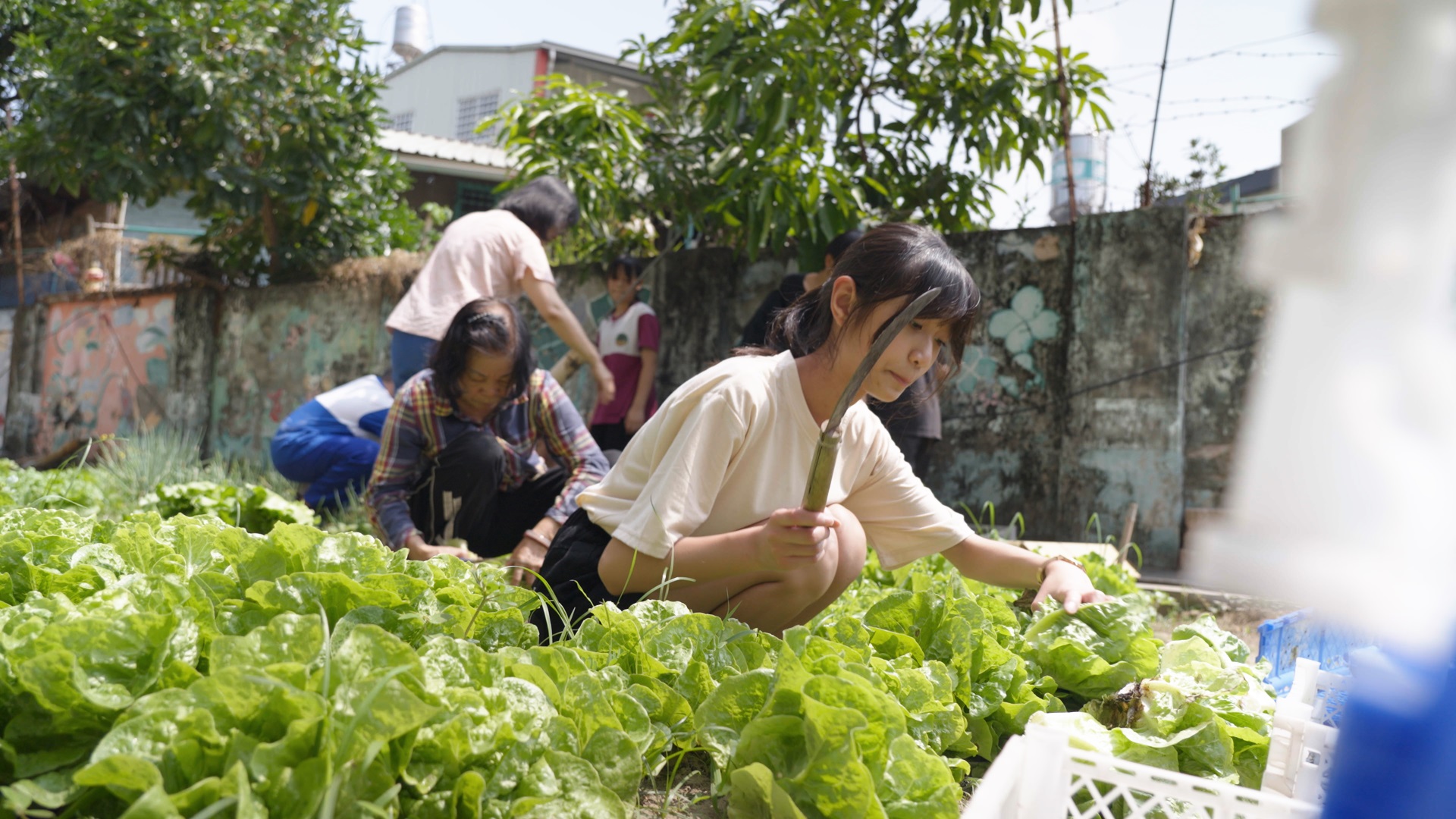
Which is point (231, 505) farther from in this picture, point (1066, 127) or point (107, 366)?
point (107, 366)

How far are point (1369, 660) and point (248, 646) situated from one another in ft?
3.15

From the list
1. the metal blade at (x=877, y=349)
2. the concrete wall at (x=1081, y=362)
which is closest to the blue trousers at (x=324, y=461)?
the concrete wall at (x=1081, y=362)

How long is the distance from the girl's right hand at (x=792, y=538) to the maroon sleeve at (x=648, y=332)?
11.7ft

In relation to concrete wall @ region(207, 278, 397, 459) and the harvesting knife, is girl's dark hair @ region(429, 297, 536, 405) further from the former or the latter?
concrete wall @ region(207, 278, 397, 459)

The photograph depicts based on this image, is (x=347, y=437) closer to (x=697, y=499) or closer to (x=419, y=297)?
(x=419, y=297)

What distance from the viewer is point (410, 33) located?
20.9 m

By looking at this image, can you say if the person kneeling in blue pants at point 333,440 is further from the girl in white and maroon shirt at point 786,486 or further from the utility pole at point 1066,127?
the utility pole at point 1066,127

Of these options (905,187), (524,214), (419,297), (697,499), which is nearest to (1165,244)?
(905,187)

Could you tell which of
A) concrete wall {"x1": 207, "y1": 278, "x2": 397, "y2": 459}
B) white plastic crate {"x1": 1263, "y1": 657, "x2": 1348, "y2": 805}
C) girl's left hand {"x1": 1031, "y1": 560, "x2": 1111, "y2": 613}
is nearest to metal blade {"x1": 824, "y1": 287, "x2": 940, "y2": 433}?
white plastic crate {"x1": 1263, "y1": 657, "x2": 1348, "y2": 805}

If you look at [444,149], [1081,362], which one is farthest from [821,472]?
[444,149]

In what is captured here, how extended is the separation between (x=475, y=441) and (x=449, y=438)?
4.6 inches

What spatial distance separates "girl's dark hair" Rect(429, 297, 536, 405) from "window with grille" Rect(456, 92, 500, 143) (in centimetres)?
1625

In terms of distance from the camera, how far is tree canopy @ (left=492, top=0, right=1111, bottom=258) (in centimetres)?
500

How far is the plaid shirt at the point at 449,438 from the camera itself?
323 centimetres
